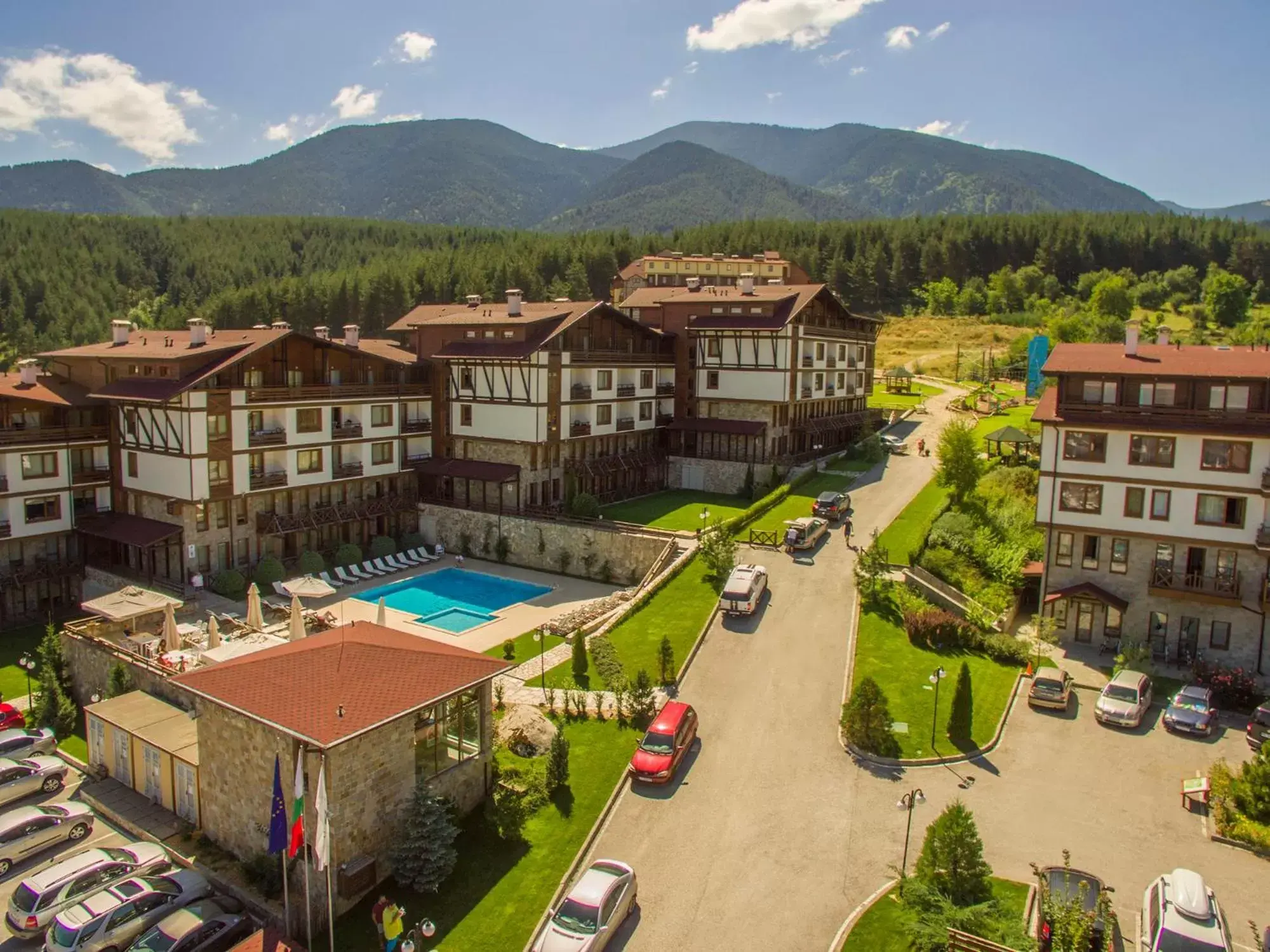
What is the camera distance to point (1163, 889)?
56.7 feet

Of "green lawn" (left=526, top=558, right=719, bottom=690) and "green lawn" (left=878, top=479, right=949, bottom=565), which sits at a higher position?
"green lawn" (left=878, top=479, right=949, bottom=565)

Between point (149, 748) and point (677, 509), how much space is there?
3031 centimetres

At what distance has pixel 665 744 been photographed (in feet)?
76.6

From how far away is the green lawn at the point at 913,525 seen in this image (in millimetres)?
38125

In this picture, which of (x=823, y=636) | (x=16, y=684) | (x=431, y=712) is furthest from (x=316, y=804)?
(x=16, y=684)

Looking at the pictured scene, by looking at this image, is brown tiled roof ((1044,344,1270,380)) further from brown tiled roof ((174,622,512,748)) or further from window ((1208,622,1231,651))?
brown tiled roof ((174,622,512,748))

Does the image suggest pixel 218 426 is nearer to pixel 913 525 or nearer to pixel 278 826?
pixel 278 826

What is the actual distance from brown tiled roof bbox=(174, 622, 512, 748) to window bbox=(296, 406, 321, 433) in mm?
23484

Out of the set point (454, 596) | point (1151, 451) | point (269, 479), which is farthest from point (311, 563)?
point (1151, 451)

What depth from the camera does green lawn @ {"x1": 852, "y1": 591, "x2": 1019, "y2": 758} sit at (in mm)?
25312

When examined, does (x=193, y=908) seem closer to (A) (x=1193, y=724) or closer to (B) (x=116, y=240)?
(A) (x=1193, y=724)

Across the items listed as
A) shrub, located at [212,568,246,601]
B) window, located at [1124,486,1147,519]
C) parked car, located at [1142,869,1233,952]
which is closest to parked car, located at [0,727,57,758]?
shrub, located at [212,568,246,601]

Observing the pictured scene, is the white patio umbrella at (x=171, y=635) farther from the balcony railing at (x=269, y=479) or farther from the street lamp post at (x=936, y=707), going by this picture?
the street lamp post at (x=936, y=707)

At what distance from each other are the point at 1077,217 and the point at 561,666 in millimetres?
134689
